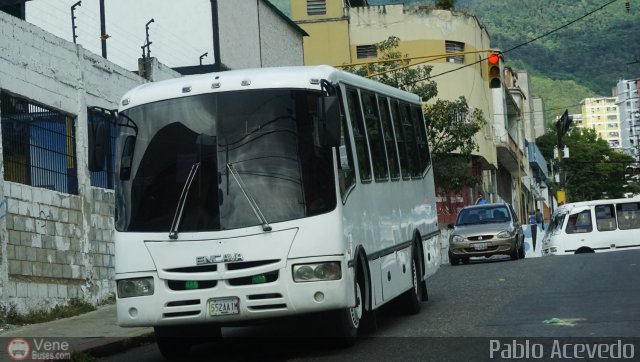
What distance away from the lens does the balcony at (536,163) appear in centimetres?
9881

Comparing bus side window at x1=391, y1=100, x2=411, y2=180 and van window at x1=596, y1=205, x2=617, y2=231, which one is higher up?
bus side window at x1=391, y1=100, x2=411, y2=180

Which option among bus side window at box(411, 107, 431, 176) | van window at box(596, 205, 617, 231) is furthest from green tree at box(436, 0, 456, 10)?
bus side window at box(411, 107, 431, 176)

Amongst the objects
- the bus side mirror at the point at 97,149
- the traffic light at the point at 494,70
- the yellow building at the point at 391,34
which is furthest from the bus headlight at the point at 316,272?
the yellow building at the point at 391,34

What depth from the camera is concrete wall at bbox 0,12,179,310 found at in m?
17.4

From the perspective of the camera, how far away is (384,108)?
1550 cm

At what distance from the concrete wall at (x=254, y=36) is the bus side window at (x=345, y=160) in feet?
64.1

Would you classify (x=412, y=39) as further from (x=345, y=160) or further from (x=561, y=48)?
(x=561, y=48)

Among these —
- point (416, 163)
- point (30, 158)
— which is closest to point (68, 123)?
point (30, 158)

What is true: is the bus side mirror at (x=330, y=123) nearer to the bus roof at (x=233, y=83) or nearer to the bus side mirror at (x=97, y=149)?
the bus roof at (x=233, y=83)

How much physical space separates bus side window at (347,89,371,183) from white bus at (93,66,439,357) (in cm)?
63

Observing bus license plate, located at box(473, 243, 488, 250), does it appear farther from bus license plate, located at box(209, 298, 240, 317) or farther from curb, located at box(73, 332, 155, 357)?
bus license plate, located at box(209, 298, 240, 317)

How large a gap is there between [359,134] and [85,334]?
459 cm

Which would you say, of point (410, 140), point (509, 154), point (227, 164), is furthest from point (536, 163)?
point (227, 164)

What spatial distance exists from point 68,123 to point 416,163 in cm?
631
